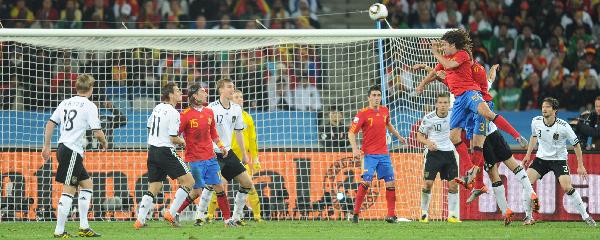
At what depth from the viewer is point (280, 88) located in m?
20.6

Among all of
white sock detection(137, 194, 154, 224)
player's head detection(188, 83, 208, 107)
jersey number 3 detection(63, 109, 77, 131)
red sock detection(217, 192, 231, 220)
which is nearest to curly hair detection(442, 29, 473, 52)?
player's head detection(188, 83, 208, 107)

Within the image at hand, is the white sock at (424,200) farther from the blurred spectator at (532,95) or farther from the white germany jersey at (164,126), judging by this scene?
the blurred spectator at (532,95)

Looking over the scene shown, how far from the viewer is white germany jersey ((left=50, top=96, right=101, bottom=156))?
13125mm

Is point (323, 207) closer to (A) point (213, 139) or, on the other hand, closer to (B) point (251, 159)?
(B) point (251, 159)

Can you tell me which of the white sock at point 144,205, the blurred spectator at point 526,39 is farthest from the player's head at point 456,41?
the blurred spectator at point 526,39

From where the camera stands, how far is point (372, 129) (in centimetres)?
1664

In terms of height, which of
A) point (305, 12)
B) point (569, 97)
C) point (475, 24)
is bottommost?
point (569, 97)

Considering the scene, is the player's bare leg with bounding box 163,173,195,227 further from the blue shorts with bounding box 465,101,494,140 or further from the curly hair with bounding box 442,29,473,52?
the curly hair with bounding box 442,29,473,52

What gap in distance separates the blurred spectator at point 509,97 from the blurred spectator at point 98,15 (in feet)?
28.5

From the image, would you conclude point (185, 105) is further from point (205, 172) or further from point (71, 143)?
point (71, 143)

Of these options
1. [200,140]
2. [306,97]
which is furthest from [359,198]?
Result: [306,97]

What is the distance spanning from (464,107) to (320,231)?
8.02 feet

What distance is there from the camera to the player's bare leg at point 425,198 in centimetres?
1723

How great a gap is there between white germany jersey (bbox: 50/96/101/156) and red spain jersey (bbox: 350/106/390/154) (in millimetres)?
4780
